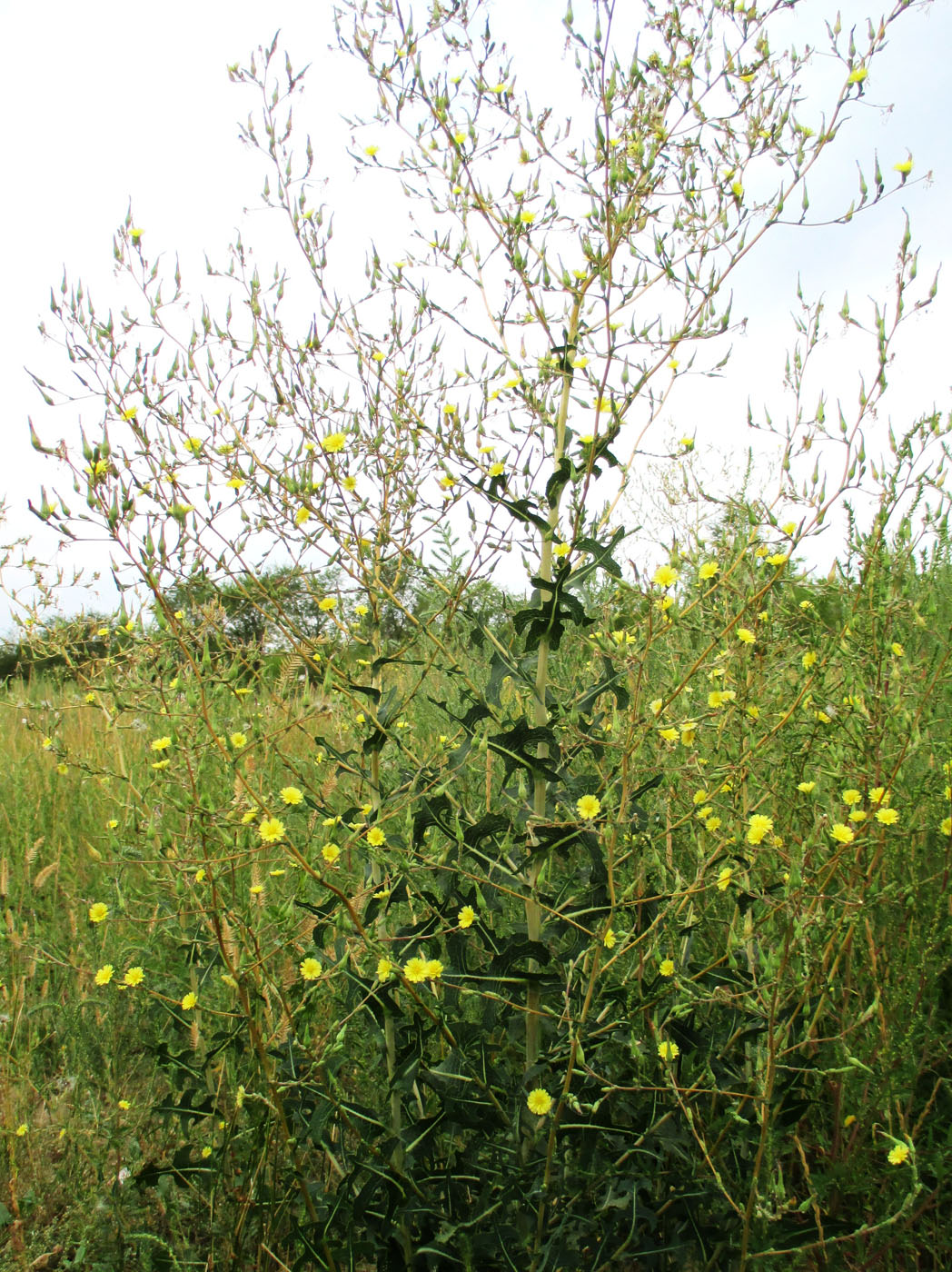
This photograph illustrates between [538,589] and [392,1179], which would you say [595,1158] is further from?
[538,589]

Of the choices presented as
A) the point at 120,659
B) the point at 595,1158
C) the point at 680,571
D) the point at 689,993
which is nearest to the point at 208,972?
the point at 120,659

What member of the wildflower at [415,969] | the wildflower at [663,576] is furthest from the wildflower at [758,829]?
the wildflower at [415,969]

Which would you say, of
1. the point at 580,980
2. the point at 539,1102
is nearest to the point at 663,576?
the point at 580,980

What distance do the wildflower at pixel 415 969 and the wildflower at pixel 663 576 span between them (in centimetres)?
74

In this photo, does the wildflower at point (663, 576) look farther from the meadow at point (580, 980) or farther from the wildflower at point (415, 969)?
the wildflower at point (415, 969)

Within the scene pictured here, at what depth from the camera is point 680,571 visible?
1.78 meters

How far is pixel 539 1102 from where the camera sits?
4.36ft

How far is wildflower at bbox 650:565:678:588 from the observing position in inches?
56.2

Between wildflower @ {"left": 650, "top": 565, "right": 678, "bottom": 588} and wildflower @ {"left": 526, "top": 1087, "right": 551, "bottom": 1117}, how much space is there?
0.85m

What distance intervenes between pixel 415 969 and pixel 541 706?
482mm

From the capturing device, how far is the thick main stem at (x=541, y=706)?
55.4 inches

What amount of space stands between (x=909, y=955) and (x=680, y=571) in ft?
2.76

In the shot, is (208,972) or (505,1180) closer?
(505,1180)

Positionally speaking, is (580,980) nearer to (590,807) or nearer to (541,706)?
(590,807)
